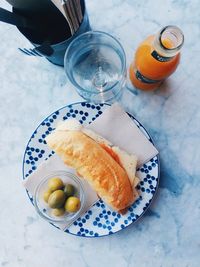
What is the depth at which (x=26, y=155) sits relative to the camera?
812 millimetres

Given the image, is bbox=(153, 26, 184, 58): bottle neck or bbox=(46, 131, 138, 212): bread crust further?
bbox=(46, 131, 138, 212): bread crust

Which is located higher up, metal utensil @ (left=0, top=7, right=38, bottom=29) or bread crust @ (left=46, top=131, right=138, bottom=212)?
metal utensil @ (left=0, top=7, right=38, bottom=29)

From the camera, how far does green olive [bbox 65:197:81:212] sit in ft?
2.49

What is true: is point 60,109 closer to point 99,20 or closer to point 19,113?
point 19,113

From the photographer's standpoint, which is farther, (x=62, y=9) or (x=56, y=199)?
(x=56, y=199)

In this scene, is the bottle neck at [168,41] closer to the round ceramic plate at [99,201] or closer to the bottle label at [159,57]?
the bottle label at [159,57]

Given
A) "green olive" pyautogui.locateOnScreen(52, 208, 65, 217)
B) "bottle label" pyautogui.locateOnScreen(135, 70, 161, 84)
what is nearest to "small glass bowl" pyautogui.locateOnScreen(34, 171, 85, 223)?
"green olive" pyautogui.locateOnScreen(52, 208, 65, 217)

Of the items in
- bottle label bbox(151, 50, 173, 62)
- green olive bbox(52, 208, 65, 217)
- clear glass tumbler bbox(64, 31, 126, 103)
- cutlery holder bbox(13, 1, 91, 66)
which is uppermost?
bottle label bbox(151, 50, 173, 62)

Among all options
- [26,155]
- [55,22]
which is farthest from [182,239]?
[55,22]

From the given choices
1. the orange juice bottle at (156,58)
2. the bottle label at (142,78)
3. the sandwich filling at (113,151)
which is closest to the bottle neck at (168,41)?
the orange juice bottle at (156,58)

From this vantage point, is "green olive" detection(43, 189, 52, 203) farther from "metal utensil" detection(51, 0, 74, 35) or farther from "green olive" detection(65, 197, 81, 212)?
"metal utensil" detection(51, 0, 74, 35)

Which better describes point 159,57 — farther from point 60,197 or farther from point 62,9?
point 60,197

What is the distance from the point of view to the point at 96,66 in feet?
2.80

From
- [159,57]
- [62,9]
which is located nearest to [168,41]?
[159,57]
